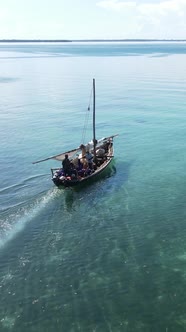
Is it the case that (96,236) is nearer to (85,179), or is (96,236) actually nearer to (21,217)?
(21,217)

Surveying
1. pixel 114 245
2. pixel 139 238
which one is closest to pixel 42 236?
pixel 114 245

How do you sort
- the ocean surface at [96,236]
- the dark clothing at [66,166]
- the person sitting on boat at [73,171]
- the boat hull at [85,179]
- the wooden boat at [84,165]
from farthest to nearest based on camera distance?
1. the person sitting on boat at [73,171]
2. the dark clothing at [66,166]
3. the wooden boat at [84,165]
4. the boat hull at [85,179]
5. the ocean surface at [96,236]

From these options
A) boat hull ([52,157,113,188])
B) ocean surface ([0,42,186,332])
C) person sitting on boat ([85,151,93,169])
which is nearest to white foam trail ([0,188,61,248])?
ocean surface ([0,42,186,332])

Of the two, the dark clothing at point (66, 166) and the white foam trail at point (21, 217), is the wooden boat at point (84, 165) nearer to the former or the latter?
the dark clothing at point (66, 166)

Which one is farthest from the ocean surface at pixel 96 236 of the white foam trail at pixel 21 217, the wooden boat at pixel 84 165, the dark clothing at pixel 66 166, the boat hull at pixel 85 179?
the dark clothing at pixel 66 166

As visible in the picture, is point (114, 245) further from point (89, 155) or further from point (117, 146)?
point (117, 146)

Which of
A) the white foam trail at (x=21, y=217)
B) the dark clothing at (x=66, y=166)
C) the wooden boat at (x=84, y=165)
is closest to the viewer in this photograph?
the white foam trail at (x=21, y=217)
